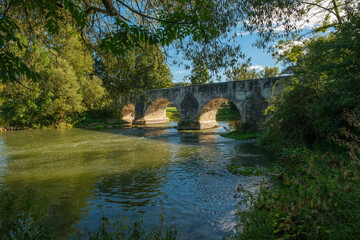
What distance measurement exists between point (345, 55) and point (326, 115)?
68.2 inches

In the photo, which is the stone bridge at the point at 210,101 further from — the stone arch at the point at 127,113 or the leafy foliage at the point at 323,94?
the leafy foliage at the point at 323,94

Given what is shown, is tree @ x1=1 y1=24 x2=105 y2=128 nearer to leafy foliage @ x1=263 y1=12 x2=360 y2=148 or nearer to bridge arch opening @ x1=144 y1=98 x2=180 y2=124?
bridge arch opening @ x1=144 y1=98 x2=180 y2=124

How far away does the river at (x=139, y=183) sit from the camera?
4777mm

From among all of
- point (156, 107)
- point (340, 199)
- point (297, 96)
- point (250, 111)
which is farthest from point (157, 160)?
point (156, 107)

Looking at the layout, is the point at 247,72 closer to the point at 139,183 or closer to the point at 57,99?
the point at 139,183

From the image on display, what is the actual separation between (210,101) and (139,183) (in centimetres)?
1526

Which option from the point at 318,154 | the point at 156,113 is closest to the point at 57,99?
the point at 156,113

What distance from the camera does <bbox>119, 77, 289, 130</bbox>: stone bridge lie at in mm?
17641

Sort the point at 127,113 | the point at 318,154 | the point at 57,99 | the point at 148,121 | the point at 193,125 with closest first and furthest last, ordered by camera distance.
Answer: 1. the point at 318,154
2. the point at 193,125
3. the point at 57,99
4. the point at 148,121
5. the point at 127,113

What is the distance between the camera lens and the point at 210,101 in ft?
70.4

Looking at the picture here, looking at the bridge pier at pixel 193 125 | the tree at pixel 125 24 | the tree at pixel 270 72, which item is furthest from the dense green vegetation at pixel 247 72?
the tree at pixel 270 72

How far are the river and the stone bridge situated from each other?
237 inches

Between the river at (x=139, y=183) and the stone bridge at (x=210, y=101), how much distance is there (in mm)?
6008

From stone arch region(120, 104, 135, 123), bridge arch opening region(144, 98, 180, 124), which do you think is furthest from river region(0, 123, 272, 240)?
stone arch region(120, 104, 135, 123)
